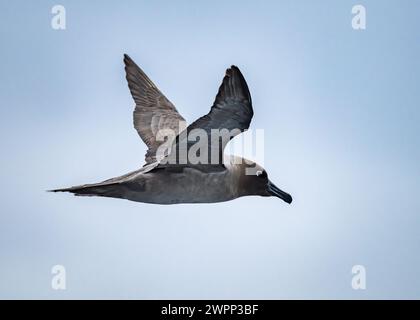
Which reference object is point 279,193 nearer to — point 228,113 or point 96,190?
point 228,113

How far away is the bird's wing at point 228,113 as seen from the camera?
35.7 feet

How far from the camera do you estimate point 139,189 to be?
481 inches

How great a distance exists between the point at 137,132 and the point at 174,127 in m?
0.78

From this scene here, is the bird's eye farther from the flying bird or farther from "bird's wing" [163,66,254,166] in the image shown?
"bird's wing" [163,66,254,166]

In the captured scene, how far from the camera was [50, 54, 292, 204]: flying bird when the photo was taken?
11.1 m

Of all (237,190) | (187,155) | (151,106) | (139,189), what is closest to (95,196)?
(139,189)

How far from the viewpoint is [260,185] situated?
13.5 metres

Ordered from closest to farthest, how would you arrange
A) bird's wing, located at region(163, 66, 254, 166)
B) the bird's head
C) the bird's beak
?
bird's wing, located at region(163, 66, 254, 166) → the bird's head → the bird's beak

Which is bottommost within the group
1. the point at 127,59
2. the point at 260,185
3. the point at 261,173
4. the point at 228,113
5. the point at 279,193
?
the point at 279,193

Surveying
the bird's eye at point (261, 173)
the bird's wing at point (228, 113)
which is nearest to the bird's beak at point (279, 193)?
the bird's eye at point (261, 173)

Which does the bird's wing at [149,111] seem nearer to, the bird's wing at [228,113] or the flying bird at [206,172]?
the flying bird at [206,172]

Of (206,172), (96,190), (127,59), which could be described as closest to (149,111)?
(127,59)

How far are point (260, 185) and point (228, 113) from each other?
8.58ft

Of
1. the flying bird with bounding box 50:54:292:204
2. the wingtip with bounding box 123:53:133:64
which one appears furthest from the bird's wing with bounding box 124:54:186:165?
the flying bird with bounding box 50:54:292:204
